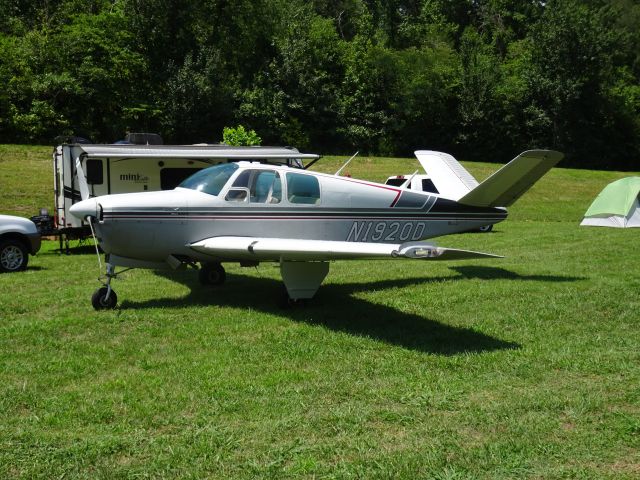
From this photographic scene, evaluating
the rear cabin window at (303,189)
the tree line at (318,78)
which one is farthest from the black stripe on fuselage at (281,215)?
the tree line at (318,78)

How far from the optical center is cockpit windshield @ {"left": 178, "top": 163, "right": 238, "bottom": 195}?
874 centimetres

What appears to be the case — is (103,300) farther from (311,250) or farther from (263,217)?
(311,250)

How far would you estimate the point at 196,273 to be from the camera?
1155 cm

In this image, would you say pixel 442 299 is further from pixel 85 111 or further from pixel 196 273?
pixel 85 111

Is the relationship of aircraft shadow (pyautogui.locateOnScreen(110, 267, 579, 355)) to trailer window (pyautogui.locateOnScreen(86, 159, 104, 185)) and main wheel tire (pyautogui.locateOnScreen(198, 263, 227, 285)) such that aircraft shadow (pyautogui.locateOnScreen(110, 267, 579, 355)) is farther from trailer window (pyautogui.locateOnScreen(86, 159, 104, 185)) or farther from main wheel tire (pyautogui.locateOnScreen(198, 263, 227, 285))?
trailer window (pyautogui.locateOnScreen(86, 159, 104, 185))

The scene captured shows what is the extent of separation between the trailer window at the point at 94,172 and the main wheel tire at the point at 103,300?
23.2 ft

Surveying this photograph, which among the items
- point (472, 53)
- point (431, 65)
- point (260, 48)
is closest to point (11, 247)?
point (260, 48)

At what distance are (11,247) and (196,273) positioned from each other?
3.59 m

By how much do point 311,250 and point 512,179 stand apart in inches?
143

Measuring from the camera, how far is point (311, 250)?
732cm

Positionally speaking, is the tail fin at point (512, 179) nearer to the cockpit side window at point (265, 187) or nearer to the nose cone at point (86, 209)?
the cockpit side window at point (265, 187)

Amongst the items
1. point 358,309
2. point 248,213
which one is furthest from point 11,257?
point 358,309

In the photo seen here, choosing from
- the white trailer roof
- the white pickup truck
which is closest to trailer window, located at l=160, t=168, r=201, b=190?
the white trailer roof

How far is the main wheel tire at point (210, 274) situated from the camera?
10359 millimetres
